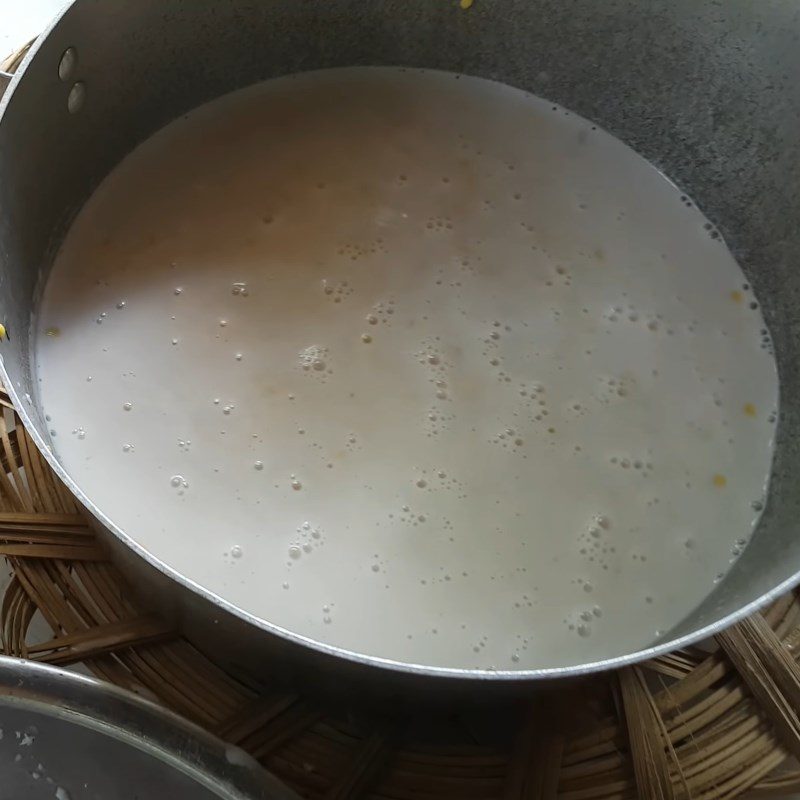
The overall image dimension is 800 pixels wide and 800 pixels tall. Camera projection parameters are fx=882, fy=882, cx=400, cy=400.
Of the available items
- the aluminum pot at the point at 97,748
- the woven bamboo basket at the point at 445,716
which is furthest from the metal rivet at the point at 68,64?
the aluminum pot at the point at 97,748

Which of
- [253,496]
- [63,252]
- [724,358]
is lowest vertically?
[253,496]

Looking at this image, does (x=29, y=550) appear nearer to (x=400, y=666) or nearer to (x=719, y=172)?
(x=400, y=666)

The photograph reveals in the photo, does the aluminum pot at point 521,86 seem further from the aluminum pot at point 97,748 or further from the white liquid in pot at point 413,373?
the aluminum pot at point 97,748

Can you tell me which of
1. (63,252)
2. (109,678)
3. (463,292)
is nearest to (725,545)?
(463,292)

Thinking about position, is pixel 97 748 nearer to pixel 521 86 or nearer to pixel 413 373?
pixel 413 373

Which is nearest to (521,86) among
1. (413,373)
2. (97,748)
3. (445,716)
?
(413,373)
